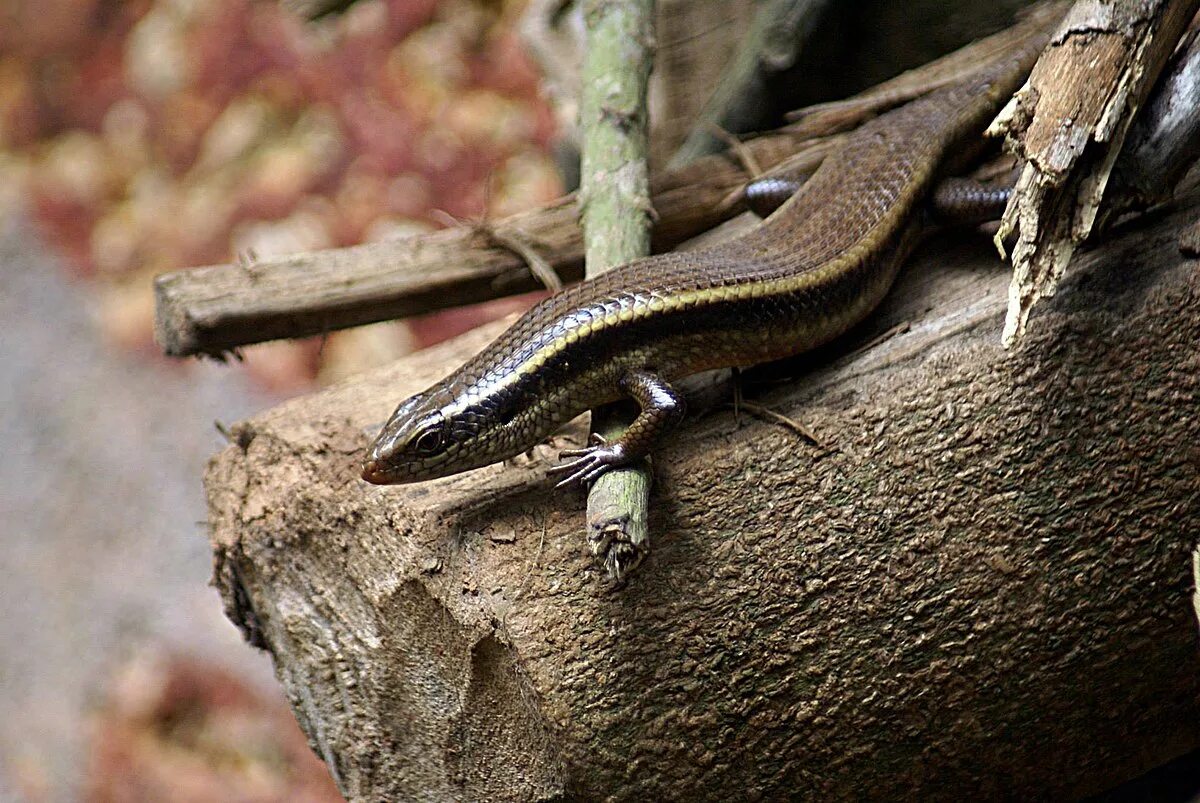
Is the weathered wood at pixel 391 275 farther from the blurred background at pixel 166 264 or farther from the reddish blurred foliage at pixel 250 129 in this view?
the reddish blurred foliage at pixel 250 129

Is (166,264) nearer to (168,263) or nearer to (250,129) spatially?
(168,263)

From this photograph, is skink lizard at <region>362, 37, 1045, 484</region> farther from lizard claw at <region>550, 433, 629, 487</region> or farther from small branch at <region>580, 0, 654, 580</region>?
small branch at <region>580, 0, 654, 580</region>

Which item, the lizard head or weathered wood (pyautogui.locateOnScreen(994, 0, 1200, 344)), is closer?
weathered wood (pyautogui.locateOnScreen(994, 0, 1200, 344))

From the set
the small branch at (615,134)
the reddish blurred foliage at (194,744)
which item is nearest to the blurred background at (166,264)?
the reddish blurred foliage at (194,744)

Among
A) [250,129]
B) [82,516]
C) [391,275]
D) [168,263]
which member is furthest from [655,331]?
[82,516]

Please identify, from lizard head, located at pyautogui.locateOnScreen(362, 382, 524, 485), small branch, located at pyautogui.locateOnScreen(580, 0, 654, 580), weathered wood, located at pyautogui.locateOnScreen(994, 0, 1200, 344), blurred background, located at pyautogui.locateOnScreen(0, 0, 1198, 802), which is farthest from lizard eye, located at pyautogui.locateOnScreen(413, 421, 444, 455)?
blurred background, located at pyautogui.locateOnScreen(0, 0, 1198, 802)

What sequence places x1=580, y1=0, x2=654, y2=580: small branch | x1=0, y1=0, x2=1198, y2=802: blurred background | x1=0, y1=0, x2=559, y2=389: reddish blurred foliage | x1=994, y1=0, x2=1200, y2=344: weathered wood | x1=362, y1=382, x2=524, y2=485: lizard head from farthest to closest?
x1=0, y1=0, x2=559, y2=389: reddish blurred foliage < x1=0, y1=0, x2=1198, y2=802: blurred background < x1=580, y1=0, x2=654, y2=580: small branch < x1=362, y1=382, x2=524, y2=485: lizard head < x1=994, y1=0, x2=1200, y2=344: weathered wood

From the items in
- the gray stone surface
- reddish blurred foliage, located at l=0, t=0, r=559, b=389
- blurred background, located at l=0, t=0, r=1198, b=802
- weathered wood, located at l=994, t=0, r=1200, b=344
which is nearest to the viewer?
weathered wood, located at l=994, t=0, r=1200, b=344
